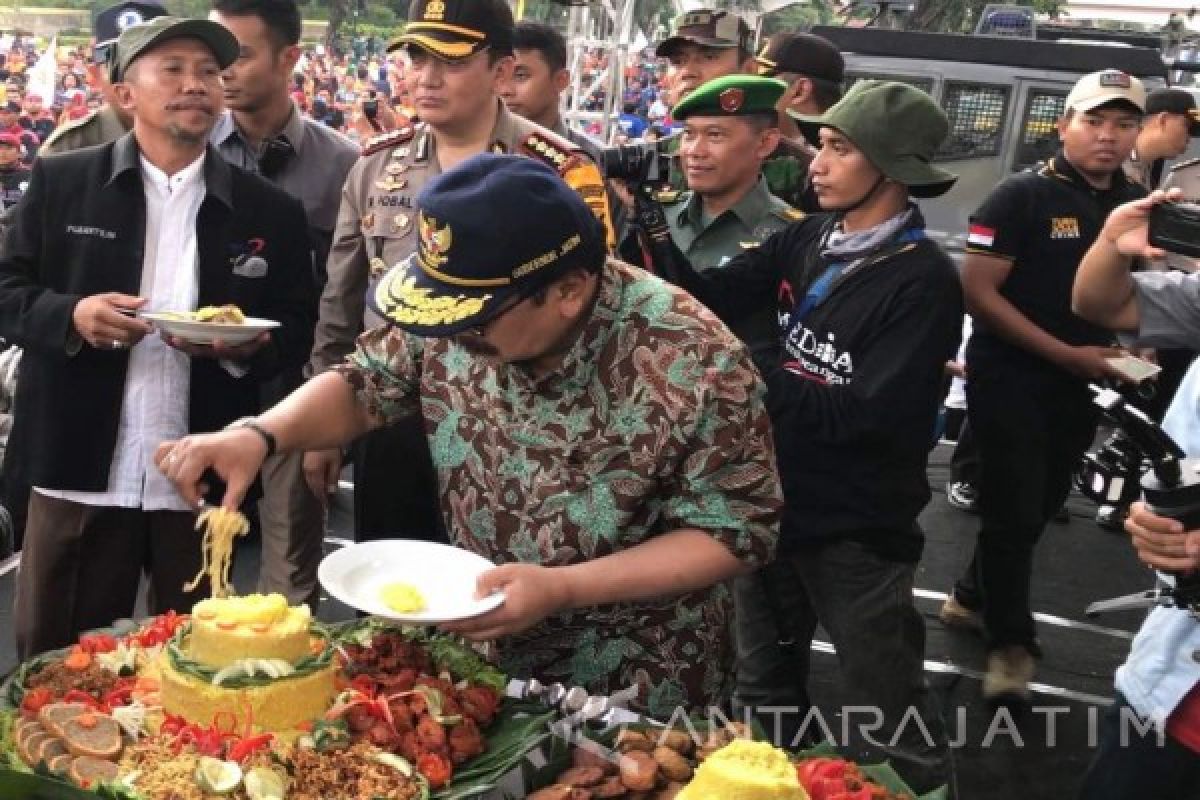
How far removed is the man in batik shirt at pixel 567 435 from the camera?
1.94 meters

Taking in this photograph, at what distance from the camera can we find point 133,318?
3025mm

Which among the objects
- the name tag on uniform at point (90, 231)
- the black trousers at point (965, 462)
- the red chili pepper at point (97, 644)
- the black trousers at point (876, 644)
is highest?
the name tag on uniform at point (90, 231)

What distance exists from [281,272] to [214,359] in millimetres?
342

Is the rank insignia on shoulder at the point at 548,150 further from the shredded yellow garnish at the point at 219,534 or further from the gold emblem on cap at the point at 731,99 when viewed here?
the shredded yellow garnish at the point at 219,534

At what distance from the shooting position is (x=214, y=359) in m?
3.33

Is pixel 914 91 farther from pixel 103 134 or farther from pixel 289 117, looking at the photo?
pixel 103 134

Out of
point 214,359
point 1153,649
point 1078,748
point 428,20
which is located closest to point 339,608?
point 214,359

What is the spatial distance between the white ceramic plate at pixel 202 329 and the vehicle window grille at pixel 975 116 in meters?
8.90

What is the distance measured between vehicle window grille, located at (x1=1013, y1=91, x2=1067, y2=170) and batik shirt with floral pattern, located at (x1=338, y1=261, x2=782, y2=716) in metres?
9.42

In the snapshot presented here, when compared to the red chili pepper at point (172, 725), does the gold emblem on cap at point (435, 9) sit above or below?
above

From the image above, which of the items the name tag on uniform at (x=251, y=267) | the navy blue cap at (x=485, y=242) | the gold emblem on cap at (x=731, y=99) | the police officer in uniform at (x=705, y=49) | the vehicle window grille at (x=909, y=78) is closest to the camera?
the navy blue cap at (x=485, y=242)

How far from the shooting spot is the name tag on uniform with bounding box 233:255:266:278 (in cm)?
337

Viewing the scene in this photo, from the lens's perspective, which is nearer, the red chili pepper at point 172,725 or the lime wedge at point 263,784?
the lime wedge at point 263,784

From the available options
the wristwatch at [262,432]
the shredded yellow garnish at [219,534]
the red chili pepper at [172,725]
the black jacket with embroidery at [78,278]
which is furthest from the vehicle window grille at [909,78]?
the red chili pepper at [172,725]
